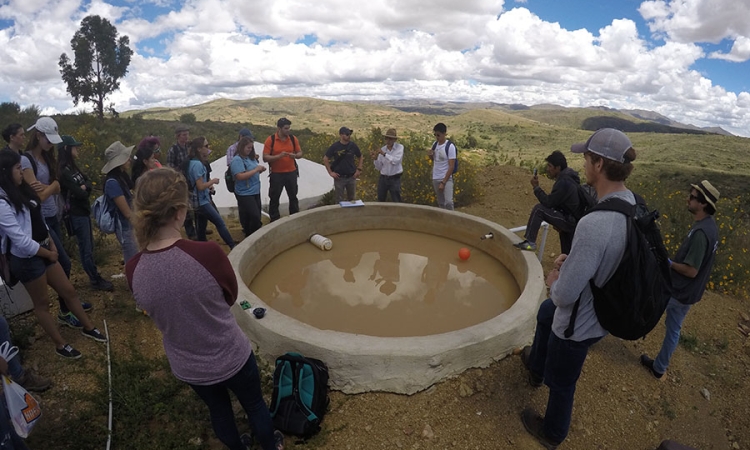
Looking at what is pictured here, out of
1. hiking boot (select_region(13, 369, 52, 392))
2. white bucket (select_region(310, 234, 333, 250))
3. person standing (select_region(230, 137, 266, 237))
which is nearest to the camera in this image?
hiking boot (select_region(13, 369, 52, 392))

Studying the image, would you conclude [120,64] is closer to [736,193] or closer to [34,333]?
[34,333]

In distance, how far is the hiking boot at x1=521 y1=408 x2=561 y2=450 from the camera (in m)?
2.64

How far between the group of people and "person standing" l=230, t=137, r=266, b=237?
3.87m

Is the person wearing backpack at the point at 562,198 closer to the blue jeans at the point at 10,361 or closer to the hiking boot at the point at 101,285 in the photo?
the blue jeans at the point at 10,361

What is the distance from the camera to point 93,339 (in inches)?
135

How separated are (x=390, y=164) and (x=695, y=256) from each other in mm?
4326

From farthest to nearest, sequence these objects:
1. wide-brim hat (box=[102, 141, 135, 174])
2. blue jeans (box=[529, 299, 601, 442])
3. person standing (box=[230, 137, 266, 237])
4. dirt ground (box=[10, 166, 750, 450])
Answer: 1. person standing (box=[230, 137, 266, 237])
2. wide-brim hat (box=[102, 141, 135, 174])
3. dirt ground (box=[10, 166, 750, 450])
4. blue jeans (box=[529, 299, 601, 442])

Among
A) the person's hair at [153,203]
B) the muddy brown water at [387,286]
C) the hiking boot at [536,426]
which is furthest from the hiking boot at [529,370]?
the person's hair at [153,203]

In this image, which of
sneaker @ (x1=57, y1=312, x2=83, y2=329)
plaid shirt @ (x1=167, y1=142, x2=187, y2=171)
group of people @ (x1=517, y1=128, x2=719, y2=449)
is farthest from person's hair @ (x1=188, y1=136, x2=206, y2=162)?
group of people @ (x1=517, y1=128, x2=719, y2=449)

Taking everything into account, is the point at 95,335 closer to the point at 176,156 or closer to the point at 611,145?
the point at 176,156

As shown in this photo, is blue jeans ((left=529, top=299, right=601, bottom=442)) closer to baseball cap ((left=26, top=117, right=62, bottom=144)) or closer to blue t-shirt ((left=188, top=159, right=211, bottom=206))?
blue t-shirt ((left=188, top=159, right=211, bottom=206))

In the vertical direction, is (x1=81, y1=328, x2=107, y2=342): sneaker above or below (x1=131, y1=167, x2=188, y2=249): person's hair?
below

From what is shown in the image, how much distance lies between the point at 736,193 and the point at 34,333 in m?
18.9

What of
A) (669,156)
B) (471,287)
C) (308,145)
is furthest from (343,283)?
(669,156)
